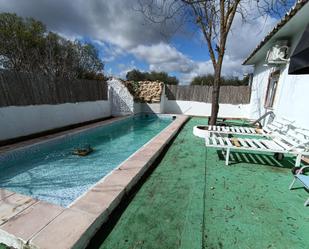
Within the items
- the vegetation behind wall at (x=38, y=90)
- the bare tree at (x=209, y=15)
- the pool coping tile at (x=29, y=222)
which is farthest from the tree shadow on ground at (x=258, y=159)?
the vegetation behind wall at (x=38, y=90)

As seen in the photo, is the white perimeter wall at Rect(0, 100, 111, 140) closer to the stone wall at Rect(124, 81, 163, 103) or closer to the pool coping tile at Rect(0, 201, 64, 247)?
the stone wall at Rect(124, 81, 163, 103)

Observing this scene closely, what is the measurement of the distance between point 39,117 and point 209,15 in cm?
684

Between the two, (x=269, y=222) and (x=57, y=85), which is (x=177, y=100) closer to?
(x=57, y=85)

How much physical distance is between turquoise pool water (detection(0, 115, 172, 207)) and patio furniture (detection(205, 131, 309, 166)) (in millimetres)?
2605

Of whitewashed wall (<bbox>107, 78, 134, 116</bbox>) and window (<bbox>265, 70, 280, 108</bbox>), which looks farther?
whitewashed wall (<bbox>107, 78, 134, 116</bbox>)

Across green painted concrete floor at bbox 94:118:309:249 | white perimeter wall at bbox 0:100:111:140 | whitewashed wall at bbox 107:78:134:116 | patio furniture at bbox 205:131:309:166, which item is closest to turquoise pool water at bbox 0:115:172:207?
white perimeter wall at bbox 0:100:111:140

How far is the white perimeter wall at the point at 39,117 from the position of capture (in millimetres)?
5445

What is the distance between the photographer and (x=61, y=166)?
4434 mm

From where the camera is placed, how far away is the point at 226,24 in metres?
5.77

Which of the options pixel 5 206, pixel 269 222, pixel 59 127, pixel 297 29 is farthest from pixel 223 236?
pixel 59 127

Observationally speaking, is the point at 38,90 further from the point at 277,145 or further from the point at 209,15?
the point at 277,145

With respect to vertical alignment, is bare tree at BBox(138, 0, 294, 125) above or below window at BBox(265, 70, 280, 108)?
Result: above

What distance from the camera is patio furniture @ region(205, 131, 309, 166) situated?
3590 millimetres

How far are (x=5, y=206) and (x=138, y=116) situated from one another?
10208 millimetres
